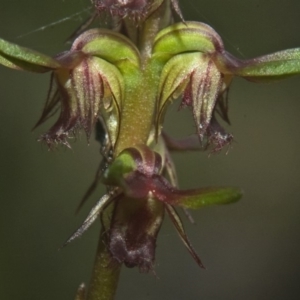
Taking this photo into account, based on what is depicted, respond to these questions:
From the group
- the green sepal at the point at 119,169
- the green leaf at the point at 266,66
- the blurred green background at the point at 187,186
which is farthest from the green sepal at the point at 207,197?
the blurred green background at the point at 187,186

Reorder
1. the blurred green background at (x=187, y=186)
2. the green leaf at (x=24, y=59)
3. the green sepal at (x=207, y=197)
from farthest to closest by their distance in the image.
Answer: the blurred green background at (x=187, y=186) < the green leaf at (x=24, y=59) < the green sepal at (x=207, y=197)

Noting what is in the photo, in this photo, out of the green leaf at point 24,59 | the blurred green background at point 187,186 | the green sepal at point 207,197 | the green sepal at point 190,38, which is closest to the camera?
the green sepal at point 207,197

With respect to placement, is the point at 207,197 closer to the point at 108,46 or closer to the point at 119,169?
the point at 119,169

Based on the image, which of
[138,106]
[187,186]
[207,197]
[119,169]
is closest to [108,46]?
[138,106]

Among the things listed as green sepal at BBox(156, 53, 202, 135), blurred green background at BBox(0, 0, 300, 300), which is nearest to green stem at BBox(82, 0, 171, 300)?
green sepal at BBox(156, 53, 202, 135)

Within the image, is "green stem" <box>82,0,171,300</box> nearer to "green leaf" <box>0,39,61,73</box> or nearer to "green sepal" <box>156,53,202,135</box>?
"green sepal" <box>156,53,202,135</box>

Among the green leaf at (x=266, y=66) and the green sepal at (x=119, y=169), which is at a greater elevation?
the green leaf at (x=266, y=66)

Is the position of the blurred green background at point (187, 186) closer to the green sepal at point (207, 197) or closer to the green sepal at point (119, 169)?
the green sepal at point (119, 169)
